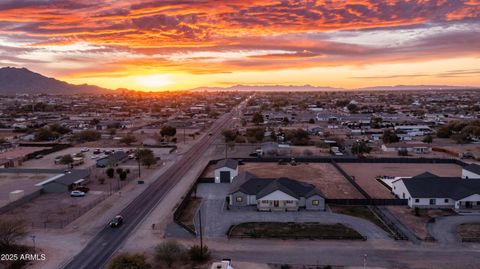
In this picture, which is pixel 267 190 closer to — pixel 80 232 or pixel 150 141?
pixel 80 232

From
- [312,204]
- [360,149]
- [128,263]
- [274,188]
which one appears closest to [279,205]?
[274,188]

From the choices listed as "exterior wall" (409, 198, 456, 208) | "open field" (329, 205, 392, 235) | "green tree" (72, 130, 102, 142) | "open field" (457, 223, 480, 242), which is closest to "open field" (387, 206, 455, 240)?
"exterior wall" (409, 198, 456, 208)

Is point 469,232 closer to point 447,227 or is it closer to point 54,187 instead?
point 447,227

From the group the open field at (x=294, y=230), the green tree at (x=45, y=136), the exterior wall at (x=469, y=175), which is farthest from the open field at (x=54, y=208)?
the green tree at (x=45, y=136)

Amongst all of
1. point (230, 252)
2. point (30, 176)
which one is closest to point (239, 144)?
point (30, 176)

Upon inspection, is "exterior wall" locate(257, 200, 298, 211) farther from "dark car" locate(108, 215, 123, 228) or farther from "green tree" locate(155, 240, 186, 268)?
"green tree" locate(155, 240, 186, 268)

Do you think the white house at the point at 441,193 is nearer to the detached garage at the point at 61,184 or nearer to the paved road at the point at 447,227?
the paved road at the point at 447,227
